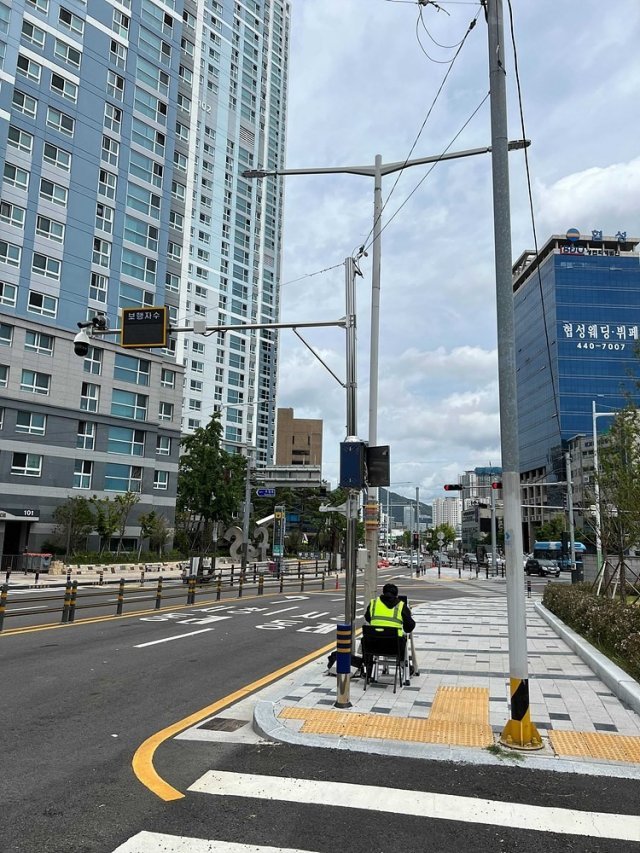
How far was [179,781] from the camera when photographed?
536 centimetres

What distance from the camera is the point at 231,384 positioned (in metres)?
89.2

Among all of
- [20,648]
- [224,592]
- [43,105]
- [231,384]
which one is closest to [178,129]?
[43,105]

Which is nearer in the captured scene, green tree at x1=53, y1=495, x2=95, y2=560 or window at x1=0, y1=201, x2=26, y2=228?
green tree at x1=53, y1=495, x2=95, y2=560

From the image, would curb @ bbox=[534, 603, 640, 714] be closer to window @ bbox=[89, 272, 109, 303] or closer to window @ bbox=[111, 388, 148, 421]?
window @ bbox=[111, 388, 148, 421]

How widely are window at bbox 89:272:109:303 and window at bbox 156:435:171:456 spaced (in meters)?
11.3

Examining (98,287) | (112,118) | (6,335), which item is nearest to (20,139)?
(112,118)

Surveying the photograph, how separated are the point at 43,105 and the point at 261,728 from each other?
4725cm

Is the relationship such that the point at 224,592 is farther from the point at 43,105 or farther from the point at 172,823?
the point at 43,105

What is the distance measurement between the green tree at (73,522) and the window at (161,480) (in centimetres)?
781

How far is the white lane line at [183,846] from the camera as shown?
4105 millimetres

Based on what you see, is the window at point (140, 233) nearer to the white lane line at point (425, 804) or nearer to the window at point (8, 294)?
the window at point (8, 294)

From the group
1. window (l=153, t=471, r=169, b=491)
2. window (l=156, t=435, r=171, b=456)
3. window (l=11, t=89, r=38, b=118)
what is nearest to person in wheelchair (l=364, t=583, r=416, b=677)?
window (l=153, t=471, r=169, b=491)

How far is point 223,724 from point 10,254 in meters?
40.8

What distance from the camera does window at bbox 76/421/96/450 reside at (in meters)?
42.8
